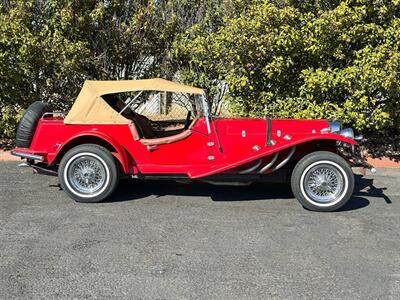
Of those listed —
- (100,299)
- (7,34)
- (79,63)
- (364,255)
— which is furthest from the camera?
(79,63)

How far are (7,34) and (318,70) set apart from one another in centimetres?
521

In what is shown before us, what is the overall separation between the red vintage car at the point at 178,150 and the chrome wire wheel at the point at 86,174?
0.4 inches

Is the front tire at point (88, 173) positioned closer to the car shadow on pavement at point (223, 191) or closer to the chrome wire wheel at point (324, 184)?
the car shadow on pavement at point (223, 191)

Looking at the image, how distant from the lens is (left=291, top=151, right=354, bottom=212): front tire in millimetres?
5191

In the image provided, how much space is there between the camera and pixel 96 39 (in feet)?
28.8

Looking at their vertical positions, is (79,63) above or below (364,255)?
above

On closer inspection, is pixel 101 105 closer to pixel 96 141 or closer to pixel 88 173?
pixel 96 141

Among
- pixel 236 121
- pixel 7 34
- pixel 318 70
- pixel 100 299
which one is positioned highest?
pixel 7 34

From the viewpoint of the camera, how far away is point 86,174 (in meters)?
5.45

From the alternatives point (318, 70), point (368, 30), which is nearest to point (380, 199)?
point (318, 70)

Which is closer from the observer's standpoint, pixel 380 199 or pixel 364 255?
pixel 364 255

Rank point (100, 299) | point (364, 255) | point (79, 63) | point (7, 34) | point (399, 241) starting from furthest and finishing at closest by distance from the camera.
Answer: point (79, 63), point (7, 34), point (399, 241), point (364, 255), point (100, 299)

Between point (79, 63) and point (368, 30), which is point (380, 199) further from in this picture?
point (79, 63)

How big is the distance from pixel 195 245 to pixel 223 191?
186 cm
